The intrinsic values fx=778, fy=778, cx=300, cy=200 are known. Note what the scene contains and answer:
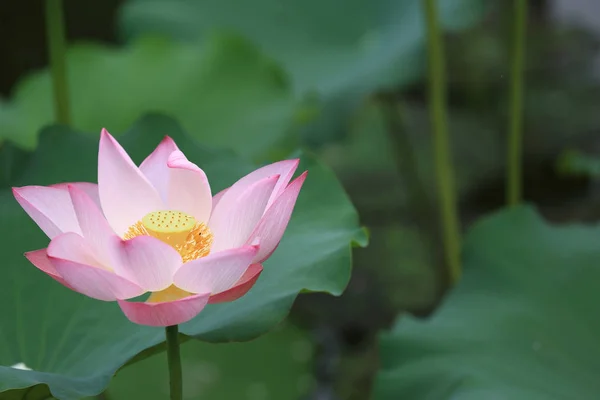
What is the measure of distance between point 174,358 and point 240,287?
0.08m

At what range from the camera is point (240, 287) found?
1.71 ft

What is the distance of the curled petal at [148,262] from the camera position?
481 millimetres

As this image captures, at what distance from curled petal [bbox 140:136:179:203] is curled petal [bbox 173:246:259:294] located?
0.16 meters

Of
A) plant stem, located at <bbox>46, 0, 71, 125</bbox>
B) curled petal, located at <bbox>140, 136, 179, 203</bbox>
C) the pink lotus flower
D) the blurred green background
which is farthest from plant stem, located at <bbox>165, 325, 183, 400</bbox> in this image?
plant stem, located at <bbox>46, 0, 71, 125</bbox>

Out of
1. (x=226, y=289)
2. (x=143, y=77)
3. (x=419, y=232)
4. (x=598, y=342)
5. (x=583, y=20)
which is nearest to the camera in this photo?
(x=226, y=289)

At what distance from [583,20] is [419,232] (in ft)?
3.85

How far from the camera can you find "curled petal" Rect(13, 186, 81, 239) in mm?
543

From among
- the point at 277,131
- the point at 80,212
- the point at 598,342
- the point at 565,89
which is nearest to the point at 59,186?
the point at 80,212

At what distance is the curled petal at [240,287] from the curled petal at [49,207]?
130mm

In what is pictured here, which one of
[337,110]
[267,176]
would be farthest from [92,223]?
[337,110]

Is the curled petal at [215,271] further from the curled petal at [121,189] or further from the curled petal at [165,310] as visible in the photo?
the curled petal at [121,189]

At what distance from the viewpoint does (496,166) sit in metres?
2.59

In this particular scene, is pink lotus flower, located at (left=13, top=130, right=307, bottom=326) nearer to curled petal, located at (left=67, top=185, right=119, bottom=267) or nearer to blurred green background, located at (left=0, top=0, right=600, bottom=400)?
curled petal, located at (left=67, top=185, right=119, bottom=267)

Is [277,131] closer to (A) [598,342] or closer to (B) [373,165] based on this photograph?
(A) [598,342]
